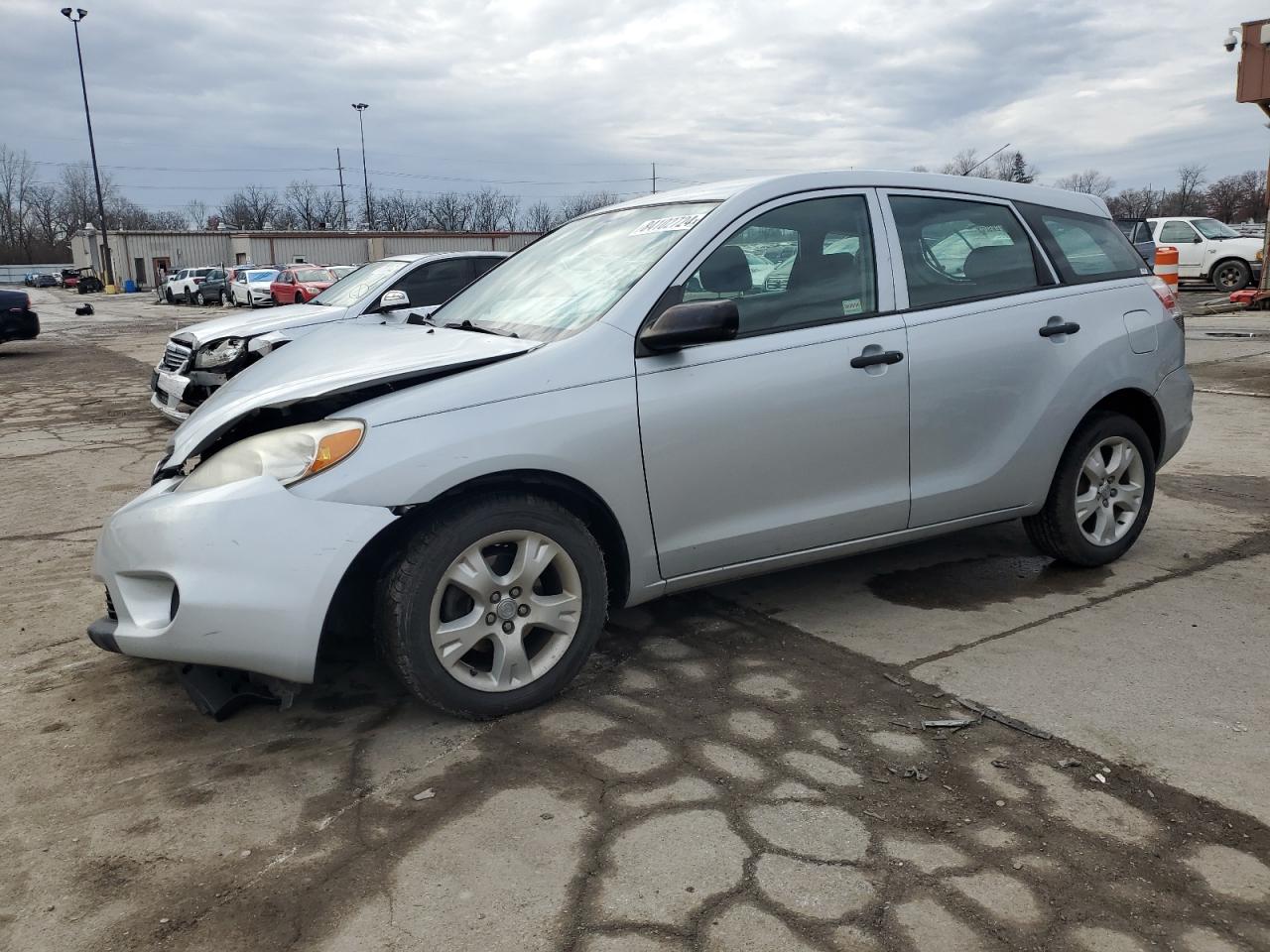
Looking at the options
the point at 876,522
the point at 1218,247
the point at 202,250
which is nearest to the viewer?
the point at 876,522

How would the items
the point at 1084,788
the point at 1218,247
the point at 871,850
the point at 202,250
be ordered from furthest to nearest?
the point at 202,250, the point at 1218,247, the point at 1084,788, the point at 871,850

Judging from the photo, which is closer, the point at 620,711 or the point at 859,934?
the point at 859,934

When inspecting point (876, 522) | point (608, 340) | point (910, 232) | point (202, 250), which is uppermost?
point (202, 250)

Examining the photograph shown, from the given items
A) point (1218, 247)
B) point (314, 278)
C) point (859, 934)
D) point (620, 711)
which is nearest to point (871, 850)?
point (859, 934)

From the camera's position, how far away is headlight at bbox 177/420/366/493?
2996 mm

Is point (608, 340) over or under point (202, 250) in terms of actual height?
under

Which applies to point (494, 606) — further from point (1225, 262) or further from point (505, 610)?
point (1225, 262)

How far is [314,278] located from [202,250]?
4265 centimetres

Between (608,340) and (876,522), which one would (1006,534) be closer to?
(876,522)

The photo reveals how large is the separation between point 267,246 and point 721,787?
211ft

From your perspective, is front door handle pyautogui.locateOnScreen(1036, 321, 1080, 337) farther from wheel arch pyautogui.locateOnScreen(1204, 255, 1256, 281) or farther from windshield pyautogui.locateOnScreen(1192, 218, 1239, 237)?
windshield pyautogui.locateOnScreen(1192, 218, 1239, 237)

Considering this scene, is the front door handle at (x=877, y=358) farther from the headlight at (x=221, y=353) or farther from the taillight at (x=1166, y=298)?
the headlight at (x=221, y=353)

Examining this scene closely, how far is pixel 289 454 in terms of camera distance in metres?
3.04

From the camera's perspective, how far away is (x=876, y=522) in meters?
3.91
